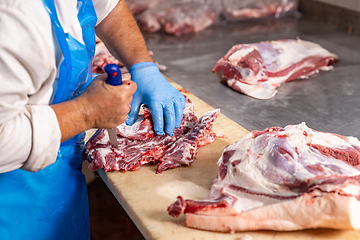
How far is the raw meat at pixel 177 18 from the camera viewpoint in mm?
4756

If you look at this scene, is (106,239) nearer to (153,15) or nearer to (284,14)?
(153,15)

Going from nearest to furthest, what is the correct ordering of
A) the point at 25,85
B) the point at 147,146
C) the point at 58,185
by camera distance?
1. the point at 25,85
2. the point at 58,185
3. the point at 147,146

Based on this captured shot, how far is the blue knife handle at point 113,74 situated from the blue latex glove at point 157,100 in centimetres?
45

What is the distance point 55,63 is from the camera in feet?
5.29

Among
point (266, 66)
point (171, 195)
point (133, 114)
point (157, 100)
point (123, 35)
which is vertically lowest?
point (266, 66)

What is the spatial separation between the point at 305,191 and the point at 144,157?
0.87 metres

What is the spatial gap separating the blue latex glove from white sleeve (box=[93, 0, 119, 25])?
0.40m

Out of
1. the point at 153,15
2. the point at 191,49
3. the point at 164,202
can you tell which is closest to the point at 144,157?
the point at 164,202

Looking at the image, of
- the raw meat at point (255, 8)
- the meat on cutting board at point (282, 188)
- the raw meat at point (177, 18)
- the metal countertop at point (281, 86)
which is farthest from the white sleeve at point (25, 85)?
the raw meat at point (255, 8)

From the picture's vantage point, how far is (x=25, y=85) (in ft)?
4.63

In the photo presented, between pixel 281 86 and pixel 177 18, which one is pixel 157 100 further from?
pixel 177 18

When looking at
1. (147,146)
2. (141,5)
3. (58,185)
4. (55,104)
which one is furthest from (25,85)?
(141,5)

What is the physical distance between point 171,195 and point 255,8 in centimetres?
408

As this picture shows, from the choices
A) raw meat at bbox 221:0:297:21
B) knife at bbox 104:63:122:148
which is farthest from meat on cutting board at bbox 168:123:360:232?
raw meat at bbox 221:0:297:21
